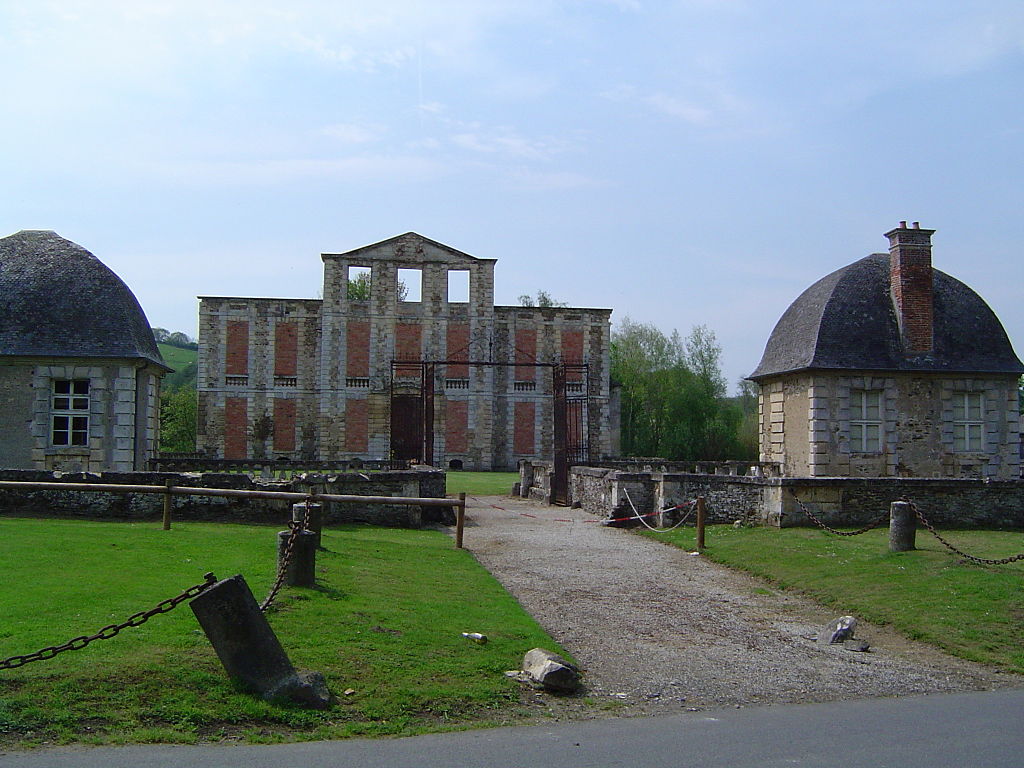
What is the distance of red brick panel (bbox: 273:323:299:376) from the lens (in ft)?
151

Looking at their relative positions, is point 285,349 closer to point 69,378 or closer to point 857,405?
point 69,378

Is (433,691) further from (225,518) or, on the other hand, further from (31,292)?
(31,292)

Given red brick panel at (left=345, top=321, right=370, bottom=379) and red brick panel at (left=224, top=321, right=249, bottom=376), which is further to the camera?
red brick panel at (left=345, top=321, right=370, bottom=379)

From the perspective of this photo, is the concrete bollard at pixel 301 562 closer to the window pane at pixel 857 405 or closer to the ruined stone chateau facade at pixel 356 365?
the window pane at pixel 857 405

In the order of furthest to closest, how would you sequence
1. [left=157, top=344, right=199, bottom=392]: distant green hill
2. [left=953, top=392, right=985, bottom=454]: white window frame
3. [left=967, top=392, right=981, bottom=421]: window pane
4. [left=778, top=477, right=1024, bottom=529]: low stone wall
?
[left=157, top=344, right=199, bottom=392]: distant green hill < [left=967, top=392, right=981, bottom=421]: window pane < [left=953, top=392, right=985, bottom=454]: white window frame < [left=778, top=477, right=1024, bottom=529]: low stone wall

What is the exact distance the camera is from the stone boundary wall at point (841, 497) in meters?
16.2

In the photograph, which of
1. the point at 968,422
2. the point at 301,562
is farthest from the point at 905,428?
the point at 301,562

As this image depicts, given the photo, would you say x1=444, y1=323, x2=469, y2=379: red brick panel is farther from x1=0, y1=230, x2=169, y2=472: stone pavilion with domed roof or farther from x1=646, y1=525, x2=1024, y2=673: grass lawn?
x1=646, y1=525, x2=1024, y2=673: grass lawn

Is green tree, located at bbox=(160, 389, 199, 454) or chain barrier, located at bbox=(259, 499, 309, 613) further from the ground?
green tree, located at bbox=(160, 389, 199, 454)

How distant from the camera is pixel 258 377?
45.8 meters

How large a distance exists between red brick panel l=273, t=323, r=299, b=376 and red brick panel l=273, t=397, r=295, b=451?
1.42 metres

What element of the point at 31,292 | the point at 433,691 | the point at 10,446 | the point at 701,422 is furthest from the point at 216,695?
the point at 701,422

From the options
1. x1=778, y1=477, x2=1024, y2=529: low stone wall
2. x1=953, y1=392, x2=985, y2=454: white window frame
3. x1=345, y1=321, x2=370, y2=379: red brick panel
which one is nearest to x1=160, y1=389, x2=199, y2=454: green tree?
x1=345, y1=321, x2=370, y2=379: red brick panel

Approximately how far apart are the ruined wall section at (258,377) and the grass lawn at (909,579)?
108ft
